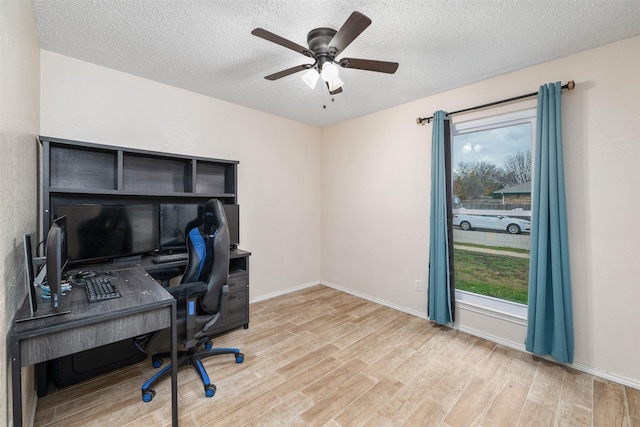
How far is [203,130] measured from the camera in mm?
3279

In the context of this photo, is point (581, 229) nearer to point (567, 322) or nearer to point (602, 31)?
point (567, 322)

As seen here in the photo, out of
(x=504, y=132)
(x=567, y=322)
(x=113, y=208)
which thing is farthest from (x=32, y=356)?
(x=504, y=132)

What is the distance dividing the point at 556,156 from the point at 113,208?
3.78m

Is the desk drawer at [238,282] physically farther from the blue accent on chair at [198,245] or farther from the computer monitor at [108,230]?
the blue accent on chair at [198,245]

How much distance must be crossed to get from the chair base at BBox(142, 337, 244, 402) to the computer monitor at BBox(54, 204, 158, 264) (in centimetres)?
98

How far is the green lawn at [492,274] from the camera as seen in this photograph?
9.17 feet

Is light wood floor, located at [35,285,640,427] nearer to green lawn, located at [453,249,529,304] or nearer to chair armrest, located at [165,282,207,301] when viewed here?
green lawn, located at [453,249,529,304]

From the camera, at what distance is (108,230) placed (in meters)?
2.44

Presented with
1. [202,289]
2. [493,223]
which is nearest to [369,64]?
[202,289]

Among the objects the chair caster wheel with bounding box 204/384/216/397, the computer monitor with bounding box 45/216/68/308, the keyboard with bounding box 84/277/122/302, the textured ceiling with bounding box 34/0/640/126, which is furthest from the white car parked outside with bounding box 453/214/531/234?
the computer monitor with bounding box 45/216/68/308

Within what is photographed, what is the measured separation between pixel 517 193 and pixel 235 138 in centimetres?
320

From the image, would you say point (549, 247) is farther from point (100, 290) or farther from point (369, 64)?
point (100, 290)

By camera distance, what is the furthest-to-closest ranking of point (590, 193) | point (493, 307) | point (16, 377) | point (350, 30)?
point (493, 307)
point (590, 193)
point (350, 30)
point (16, 377)

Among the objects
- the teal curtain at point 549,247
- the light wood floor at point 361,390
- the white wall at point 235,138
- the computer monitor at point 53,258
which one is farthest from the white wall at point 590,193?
the computer monitor at point 53,258
